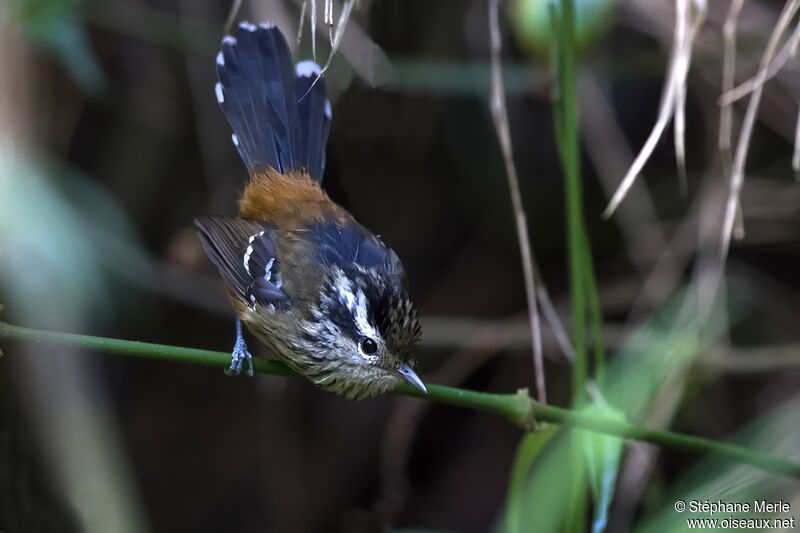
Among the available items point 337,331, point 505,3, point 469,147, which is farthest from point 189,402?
point 505,3

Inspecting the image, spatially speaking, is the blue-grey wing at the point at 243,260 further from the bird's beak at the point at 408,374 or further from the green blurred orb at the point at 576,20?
the green blurred orb at the point at 576,20

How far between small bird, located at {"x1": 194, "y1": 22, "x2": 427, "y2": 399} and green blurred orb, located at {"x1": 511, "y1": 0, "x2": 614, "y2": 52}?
2.38 ft

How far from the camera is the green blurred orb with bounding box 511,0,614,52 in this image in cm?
306

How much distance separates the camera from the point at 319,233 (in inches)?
110

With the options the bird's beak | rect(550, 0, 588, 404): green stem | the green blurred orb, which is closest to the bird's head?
the bird's beak

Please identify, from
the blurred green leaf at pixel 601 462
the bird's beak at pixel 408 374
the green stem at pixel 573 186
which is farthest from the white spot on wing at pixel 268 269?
the blurred green leaf at pixel 601 462

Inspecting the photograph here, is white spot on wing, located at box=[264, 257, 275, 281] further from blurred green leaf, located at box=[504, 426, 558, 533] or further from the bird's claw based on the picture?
blurred green leaf, located at box=[504, 426, 558, 533]

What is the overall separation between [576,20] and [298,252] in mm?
1189

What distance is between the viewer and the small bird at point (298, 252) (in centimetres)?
252

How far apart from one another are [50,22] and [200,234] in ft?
2.65

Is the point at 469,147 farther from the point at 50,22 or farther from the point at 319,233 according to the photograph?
the point at 50,22

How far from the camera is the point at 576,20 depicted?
120 inches

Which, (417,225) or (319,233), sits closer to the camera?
(319,233)

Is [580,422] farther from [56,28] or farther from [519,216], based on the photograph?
[56,28]
